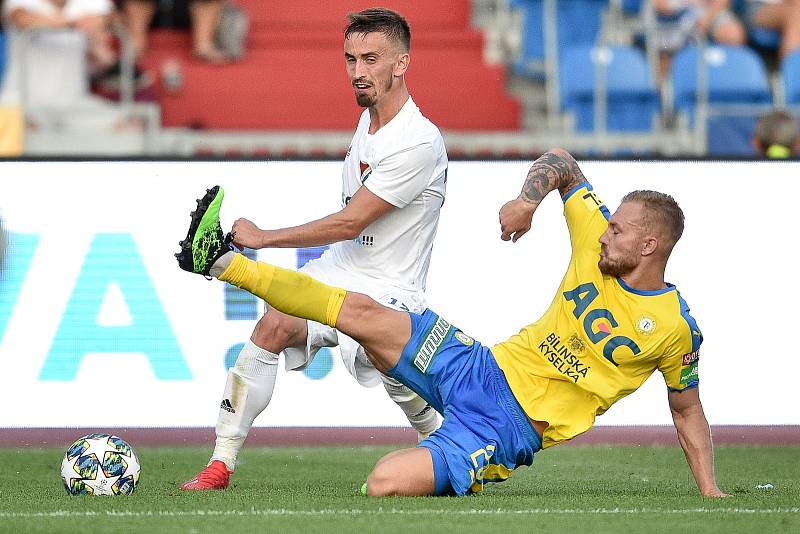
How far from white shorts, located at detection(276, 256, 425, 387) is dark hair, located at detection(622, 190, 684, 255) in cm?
112

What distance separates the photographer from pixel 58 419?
838cm

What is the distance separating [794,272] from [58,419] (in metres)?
4.64

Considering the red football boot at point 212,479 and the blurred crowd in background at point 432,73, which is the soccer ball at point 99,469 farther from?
the blurred crowd in background at point 432,73

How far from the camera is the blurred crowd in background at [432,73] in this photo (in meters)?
12.4

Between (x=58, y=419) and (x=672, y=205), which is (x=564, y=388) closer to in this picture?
(x=672, y=205)

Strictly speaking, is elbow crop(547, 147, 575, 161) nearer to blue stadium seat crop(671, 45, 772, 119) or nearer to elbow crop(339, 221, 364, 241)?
elbow crop(339, 221, 364, 241)

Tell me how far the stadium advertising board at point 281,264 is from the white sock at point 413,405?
1.56m

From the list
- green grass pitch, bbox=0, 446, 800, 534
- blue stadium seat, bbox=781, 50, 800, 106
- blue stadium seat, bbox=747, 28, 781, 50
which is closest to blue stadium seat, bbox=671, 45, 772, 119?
blue stadium seat, bbox=781, 50, 800, 106

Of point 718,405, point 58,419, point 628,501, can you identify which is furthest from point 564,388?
point 58,419

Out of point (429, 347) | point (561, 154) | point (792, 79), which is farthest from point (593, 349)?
point (792, 79)

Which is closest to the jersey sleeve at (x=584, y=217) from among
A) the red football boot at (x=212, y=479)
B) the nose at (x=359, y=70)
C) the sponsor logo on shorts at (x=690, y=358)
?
the sponsor logo on shorts at (x=690, y=358)

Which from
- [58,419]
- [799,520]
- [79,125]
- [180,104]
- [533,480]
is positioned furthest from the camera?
[180,104]

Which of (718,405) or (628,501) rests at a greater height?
(628,501)

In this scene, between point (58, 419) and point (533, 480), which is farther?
point (58, 419)
